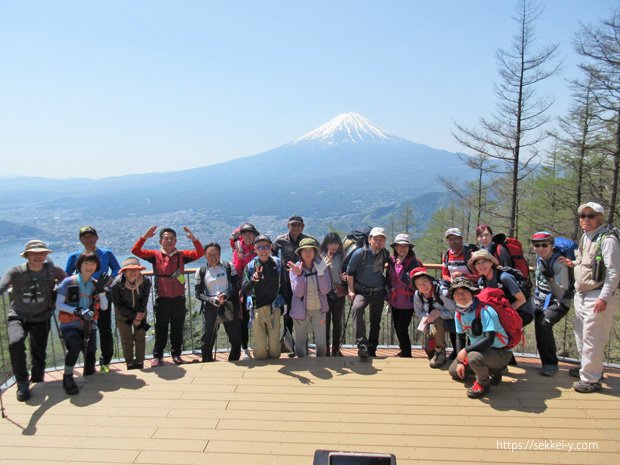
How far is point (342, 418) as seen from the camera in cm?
368

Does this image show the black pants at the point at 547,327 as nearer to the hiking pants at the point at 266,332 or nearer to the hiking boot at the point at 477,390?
the hiking boot at the point at 477,390

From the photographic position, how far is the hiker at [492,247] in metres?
4.54

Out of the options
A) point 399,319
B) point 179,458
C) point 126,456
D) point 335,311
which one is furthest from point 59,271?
point 399,319

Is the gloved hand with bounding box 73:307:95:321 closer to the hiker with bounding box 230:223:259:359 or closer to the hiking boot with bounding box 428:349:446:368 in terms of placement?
the hiker with bounding box 230:223:259:359

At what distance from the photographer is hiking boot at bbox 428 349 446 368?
4.70m

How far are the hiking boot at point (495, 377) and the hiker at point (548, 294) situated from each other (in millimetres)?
611

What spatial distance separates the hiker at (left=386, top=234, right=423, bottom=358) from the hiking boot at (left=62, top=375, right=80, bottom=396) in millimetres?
3530

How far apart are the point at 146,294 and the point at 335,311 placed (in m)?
2.29

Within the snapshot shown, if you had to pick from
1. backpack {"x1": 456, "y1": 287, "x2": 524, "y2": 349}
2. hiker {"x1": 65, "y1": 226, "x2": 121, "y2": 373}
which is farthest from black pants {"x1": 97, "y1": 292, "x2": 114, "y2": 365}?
backpack {"x1": 456, "y1": 287, "x2": 524, "y2": 349}

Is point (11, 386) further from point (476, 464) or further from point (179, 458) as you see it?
point (476, 464)

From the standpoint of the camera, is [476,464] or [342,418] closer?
[476,464]

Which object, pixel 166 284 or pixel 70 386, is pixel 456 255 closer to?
pixel 166 284

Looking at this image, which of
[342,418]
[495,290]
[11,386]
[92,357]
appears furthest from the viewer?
[92,357]

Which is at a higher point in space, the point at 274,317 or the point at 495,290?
the point at 495,290
